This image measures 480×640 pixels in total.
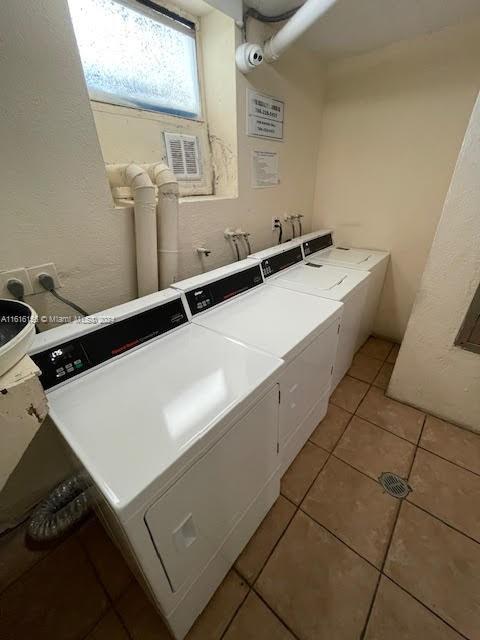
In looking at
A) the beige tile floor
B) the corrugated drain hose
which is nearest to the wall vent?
the corrugated drain hose

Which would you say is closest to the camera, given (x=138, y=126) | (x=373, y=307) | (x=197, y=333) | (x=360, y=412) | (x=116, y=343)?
(x=116, y=343)

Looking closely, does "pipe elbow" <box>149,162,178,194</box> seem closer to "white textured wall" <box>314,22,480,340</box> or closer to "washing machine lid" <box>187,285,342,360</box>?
"washing machine lid" <box>187,285,342,360</box>

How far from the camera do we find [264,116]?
1.63 metres

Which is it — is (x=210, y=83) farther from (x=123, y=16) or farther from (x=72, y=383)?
(x=72, y=383)

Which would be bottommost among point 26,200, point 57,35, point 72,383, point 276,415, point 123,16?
point 276,415

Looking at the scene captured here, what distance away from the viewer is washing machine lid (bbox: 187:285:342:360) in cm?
102

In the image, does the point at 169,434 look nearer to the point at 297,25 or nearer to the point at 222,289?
the point at 222,289

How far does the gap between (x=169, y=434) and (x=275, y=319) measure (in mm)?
684

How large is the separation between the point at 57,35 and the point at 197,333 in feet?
3.59

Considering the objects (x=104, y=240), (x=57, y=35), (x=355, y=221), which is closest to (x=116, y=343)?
(x=104, y=240)

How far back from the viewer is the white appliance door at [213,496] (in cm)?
64

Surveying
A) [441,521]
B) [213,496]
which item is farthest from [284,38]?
[441,521]

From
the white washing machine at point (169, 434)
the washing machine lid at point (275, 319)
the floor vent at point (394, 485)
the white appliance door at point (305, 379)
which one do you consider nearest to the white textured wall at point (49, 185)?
the white washing machine at point (169, 434)

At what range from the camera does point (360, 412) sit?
5.57ft
